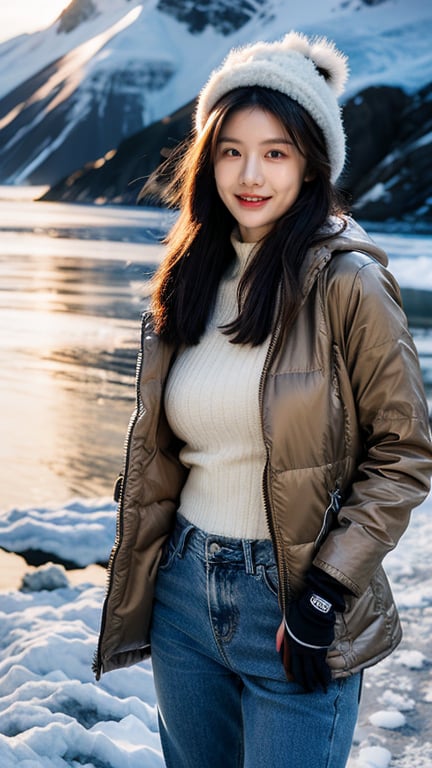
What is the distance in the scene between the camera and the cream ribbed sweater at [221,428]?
1451mm

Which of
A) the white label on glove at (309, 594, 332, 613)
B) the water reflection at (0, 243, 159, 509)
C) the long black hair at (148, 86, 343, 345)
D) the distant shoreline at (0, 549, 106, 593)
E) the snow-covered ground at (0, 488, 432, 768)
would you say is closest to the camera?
the white label on glove at (309, 594, 332, 613)

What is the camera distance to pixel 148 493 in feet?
5.25

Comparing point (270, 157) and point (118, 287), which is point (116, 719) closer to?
point (270, 157)

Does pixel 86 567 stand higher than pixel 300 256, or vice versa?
pixel 300 256

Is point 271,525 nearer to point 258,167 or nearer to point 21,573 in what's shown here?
point 258,167

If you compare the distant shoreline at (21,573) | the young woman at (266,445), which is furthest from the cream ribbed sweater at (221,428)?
the distant shoreline at (21,573)

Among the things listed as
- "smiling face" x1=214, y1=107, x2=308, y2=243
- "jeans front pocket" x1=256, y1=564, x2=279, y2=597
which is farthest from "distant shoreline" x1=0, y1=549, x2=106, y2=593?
"smiling face" x1=214, y1=107, x2=308, y2=243

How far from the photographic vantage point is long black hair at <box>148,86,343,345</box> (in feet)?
4.75

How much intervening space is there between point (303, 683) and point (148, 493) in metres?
0.44

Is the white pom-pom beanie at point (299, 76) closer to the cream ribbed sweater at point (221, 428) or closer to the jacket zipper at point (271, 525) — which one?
the cream ribbed sweater at point (221, 428)

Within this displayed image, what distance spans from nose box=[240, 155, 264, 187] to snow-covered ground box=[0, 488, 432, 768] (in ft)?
4.54

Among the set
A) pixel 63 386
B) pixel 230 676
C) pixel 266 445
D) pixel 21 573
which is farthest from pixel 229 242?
pixel 63 386

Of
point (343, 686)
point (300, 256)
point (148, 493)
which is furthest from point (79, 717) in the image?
point (300, 256)

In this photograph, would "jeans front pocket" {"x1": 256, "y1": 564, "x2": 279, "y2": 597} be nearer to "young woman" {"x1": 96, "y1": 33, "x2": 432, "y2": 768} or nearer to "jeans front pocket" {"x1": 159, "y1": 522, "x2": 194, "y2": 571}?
"young woman" {"x1": 96, "y1": 33, "x2": 432, "y2": 768}
